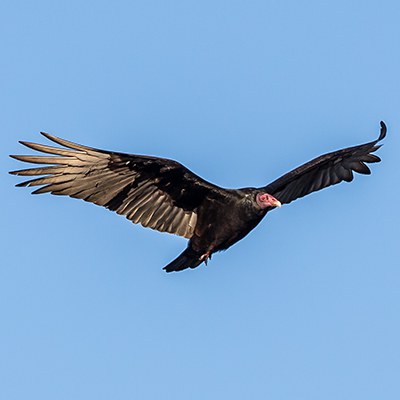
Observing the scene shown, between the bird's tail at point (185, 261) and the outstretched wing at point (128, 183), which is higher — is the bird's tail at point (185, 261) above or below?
below

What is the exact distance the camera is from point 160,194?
Result: 13.2 meters

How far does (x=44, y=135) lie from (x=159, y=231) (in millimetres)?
2368

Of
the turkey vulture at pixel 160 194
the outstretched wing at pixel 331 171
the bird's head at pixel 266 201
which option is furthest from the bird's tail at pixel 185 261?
the outstretched wing at pixel 331 171

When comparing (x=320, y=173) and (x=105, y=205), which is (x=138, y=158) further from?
(x=320, y=173)

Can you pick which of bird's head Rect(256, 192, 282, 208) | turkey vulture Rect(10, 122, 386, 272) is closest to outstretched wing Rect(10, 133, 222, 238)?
turkey vulture Rect(10, 122, 386, 272)

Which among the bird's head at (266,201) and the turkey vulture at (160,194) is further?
the bird's head at (266,201)

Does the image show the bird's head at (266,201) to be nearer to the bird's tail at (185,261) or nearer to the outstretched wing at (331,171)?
the bird's tail at (185,261)

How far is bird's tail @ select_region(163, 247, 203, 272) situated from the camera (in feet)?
43.9

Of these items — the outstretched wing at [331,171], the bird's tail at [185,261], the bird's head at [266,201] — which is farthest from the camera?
the outstretched wing at [331,171]

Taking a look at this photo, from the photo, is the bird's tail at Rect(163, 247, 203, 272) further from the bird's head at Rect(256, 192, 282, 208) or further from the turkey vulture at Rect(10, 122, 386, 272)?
the bird's head at Rect(256, 192, 282, 208)

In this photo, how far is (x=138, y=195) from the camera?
13023 millimetres

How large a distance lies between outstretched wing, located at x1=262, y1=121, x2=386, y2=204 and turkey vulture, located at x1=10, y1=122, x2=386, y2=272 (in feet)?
1.76

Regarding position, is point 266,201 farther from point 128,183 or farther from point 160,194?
point 128,183

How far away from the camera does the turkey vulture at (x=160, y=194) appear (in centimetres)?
1227
